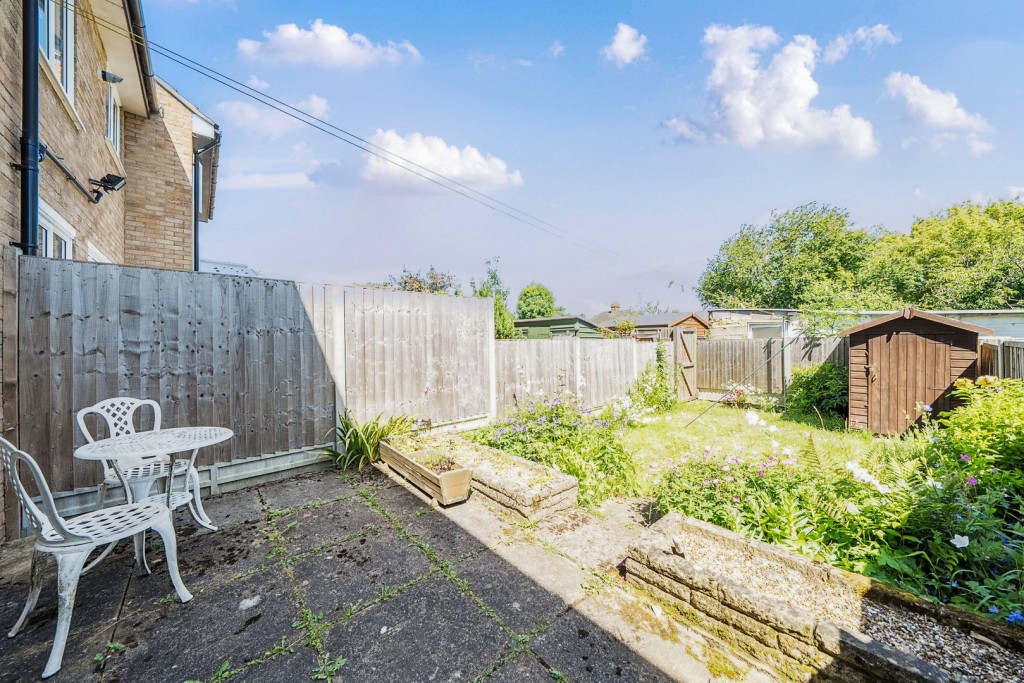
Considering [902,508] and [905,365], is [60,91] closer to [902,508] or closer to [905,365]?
[902,508]

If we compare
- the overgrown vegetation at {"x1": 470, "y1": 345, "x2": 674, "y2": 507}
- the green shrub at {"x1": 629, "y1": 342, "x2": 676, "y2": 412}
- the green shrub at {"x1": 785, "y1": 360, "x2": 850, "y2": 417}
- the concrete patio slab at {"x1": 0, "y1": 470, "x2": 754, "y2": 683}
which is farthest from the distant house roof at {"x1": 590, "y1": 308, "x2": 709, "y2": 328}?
the concrete patio slab at {"x1": 0, "y1": 470, "x2": 754, "y2": 683}

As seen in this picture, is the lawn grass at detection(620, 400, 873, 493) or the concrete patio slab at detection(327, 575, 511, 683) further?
the lawn grass at detection(620, 400, 873, 493)

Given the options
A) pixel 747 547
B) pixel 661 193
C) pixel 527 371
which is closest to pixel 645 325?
pixel 661 193

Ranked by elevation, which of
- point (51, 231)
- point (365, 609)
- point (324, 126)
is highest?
point (324, 126)

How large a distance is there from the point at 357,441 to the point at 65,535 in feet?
8.88

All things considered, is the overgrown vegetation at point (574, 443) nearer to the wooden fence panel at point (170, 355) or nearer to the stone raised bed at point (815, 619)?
the stone raised bed at point (815, 619)

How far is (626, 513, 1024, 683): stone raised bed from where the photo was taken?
1514 mm

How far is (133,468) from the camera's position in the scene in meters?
2.85

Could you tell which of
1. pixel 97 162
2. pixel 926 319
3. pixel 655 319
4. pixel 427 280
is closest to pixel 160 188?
pixel 97 162

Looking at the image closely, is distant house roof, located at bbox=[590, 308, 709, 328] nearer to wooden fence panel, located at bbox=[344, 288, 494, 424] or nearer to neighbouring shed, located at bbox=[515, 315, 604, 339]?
neighbouring shed, located at bbox=[515, 315, 604, 339]

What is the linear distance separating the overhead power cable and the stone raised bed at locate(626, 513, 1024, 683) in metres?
7.13

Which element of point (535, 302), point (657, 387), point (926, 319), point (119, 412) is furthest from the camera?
point (535, 302)

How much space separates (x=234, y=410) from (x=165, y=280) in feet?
4.23

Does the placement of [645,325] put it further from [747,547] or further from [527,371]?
[747,547]
